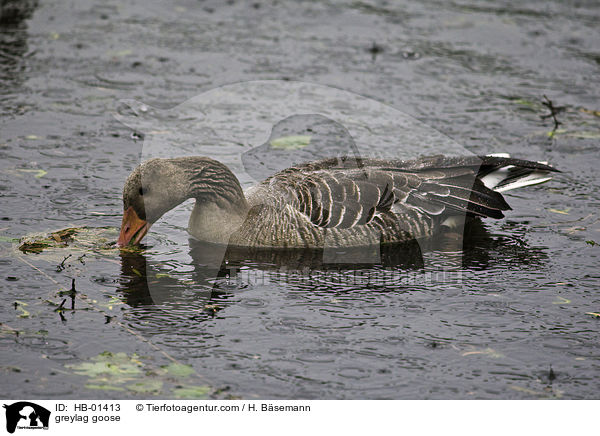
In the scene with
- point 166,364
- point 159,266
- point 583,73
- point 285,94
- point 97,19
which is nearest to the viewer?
point 166,364

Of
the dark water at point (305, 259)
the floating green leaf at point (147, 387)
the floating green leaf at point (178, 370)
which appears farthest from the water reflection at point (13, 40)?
the floating green leaf at point (147, 387)

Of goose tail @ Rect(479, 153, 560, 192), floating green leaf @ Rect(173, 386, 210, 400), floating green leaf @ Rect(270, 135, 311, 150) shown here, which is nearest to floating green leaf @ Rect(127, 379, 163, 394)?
floating green leaf @ Rect(173, 386, 210, 400)

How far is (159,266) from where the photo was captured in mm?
9609

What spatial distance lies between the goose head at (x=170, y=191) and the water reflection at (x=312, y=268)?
0.40 metres

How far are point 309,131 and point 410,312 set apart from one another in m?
5.54

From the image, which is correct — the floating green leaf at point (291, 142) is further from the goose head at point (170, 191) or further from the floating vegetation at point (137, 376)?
the floating vegetation at point (137, 376)

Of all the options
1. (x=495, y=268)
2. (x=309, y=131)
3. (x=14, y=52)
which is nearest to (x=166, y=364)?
(x=495, y=268)

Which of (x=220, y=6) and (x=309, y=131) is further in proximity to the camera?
(x=220, y=6)

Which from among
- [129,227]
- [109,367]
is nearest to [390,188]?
[129,227]

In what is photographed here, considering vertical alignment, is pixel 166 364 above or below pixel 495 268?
below

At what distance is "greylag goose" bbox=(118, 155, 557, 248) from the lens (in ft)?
33.3

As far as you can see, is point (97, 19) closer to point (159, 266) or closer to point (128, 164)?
point (128, 164)

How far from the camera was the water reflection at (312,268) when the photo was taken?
29.9 ft
